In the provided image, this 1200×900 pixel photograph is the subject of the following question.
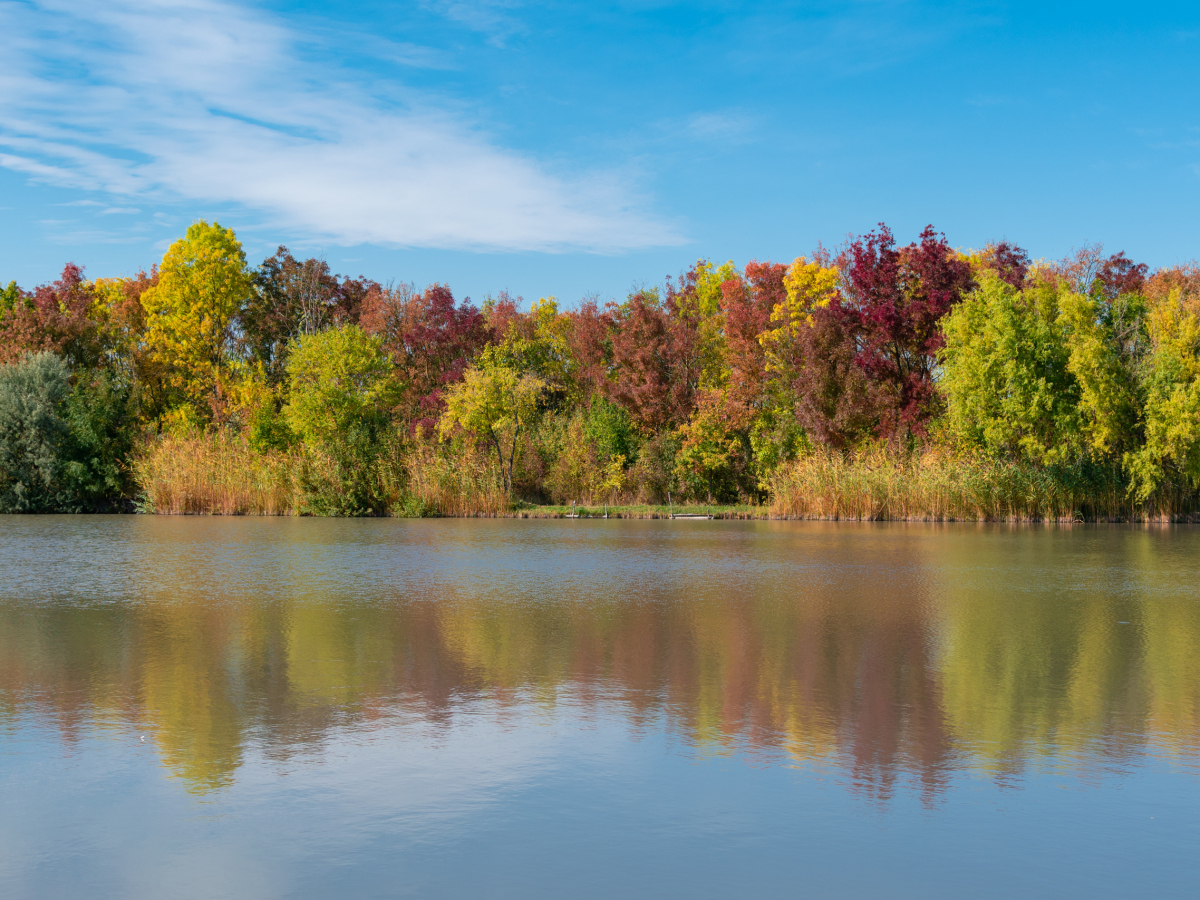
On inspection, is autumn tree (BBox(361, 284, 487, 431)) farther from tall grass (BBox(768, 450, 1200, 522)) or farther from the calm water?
the calm water

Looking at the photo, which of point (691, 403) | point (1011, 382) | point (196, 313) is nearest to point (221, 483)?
point (196, 313)

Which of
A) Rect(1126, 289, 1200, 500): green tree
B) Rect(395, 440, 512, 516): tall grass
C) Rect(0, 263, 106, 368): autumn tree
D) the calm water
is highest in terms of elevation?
Rect(0, 263, 106, 368): autumn tree

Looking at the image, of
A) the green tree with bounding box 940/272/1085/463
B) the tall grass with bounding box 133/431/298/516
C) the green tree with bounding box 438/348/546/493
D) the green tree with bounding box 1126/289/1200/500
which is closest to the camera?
the green tree with bounding box 1126/289/1200/500

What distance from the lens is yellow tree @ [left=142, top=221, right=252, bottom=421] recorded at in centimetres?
4462

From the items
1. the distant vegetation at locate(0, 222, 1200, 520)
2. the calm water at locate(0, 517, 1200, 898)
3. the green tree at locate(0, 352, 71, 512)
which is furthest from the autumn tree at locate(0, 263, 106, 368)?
the calm water at locate(0, 517, 1200, 898)

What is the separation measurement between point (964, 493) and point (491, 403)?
1556cm

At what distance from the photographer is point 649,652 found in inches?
361

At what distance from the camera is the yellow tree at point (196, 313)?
4462 centimetres

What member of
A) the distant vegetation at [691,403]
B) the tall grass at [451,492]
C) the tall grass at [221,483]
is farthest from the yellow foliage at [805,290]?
the tall grass at [221,483]

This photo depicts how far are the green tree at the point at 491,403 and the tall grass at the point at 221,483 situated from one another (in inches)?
232

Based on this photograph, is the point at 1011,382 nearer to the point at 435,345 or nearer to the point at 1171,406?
the point at 1171,406

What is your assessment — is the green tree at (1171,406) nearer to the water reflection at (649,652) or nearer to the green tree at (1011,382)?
the green tree at (1011,382)

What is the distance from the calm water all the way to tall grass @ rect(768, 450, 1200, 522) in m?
17.4

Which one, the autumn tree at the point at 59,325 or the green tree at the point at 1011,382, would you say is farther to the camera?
the autumn tree at the point at 59,325
